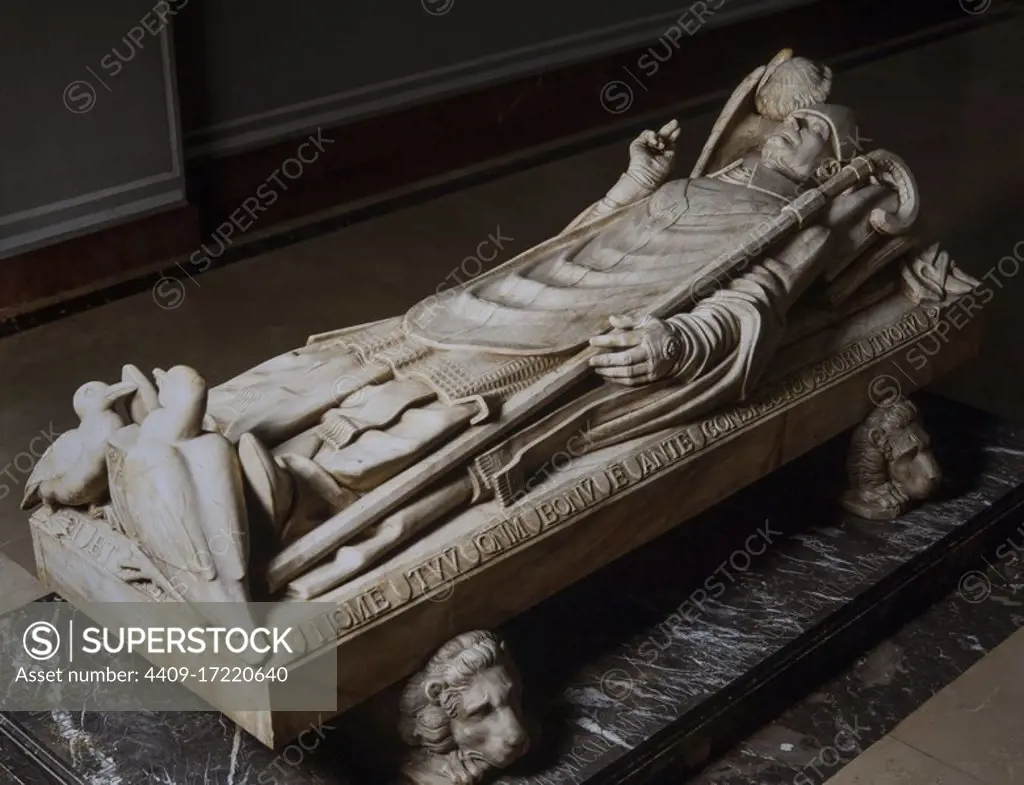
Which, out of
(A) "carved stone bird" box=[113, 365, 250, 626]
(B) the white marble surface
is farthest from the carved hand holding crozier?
(B) the white marble surface

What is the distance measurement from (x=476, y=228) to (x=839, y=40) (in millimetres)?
3672

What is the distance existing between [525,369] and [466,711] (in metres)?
0.79

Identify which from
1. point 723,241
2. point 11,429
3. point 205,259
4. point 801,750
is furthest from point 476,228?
point 801,750

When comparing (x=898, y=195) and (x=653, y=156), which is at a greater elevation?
(x=653, y=156)

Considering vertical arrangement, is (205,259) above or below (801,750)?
above

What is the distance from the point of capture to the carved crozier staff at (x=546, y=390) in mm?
3084

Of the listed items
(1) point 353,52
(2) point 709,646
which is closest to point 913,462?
(2) point 709,646

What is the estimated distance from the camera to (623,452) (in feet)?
11.5

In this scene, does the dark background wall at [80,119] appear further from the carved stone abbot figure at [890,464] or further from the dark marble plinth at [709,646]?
the carved stone abbot figure at [890,464]

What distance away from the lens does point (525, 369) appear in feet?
11.3

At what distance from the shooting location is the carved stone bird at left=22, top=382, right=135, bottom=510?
3199 mm

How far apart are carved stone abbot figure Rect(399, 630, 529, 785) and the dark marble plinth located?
0.11 meters

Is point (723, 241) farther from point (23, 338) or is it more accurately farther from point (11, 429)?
point (23, 338)

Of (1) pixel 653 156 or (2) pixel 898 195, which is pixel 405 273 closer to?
(1) pixel 653 156
